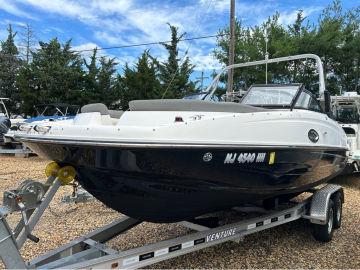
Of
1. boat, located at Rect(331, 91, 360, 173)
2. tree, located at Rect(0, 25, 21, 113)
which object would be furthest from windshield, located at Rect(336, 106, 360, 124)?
tree, located at Rect(0, 25, 21, 113)

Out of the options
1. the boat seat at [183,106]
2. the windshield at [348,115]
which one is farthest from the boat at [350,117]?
the boat seat at [183,106]

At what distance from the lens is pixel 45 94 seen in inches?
902

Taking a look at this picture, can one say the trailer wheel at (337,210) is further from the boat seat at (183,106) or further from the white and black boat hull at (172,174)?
the boat seat at (183,106)

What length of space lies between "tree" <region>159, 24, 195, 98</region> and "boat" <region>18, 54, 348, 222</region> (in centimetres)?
1788

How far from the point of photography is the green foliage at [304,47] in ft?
69.1

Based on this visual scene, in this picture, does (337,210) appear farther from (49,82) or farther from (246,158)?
(49,82)

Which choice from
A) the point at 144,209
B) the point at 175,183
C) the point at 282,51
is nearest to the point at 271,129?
the point at 175,183

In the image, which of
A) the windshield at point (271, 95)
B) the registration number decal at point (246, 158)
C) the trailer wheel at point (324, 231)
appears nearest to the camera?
the registration number decal at point (246, 158)

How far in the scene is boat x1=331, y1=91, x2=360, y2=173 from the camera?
27.0 ft

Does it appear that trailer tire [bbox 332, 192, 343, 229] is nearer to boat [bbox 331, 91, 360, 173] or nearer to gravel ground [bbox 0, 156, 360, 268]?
gravel ground [bbox 0, 156, 360, 268]

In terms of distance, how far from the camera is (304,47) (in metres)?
22.4

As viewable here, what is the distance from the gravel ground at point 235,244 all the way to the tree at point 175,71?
16.3 metres

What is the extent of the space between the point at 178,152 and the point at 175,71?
65.4 feet

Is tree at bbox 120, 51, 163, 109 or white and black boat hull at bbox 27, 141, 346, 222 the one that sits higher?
tree at bbox 120, 51, 163, 109
